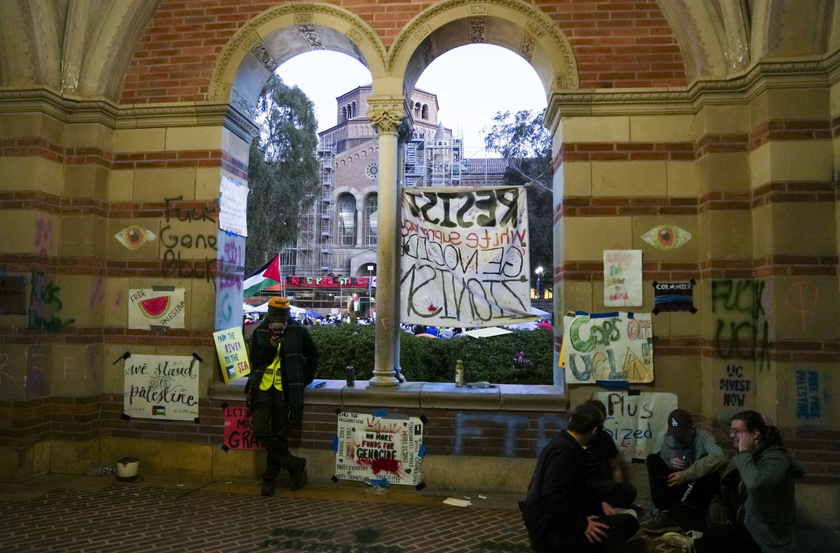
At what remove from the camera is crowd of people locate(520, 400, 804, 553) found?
11.4 feet

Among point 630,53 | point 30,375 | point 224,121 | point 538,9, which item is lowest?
point 30,375

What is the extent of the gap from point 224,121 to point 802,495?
694cm

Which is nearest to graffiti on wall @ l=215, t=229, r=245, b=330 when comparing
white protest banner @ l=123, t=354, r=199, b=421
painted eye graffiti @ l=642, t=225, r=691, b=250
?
white protest banner @ l=123, t=354, r=199, b=421

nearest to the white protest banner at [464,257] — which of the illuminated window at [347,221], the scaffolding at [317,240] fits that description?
the scaffolding at [317,240]

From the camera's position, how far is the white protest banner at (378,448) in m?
5.76

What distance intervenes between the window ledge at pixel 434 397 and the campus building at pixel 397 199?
0.10 feet

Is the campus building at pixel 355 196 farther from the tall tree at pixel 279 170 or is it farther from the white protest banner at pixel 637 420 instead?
the white protest banner at pixel 637 420

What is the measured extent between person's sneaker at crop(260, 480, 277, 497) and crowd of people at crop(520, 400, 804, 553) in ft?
9.40

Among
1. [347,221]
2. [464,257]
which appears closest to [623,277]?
[464,257]

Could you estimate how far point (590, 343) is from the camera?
5625mm

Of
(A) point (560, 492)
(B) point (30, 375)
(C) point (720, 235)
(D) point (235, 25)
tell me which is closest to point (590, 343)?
(C) point (720, 235)

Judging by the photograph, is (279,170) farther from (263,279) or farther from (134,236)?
(134,236)

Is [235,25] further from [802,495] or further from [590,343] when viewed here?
[802,495]

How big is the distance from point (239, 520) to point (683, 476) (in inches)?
151
